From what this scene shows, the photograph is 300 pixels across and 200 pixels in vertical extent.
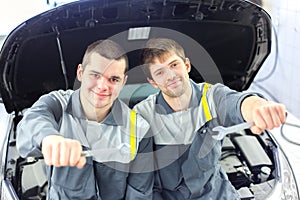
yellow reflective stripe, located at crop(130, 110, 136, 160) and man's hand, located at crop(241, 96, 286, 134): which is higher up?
man's hand, located at crop(241, 96, 286, 134)

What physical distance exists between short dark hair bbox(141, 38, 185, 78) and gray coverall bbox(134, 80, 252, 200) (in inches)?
2.6

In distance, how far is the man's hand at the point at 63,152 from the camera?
2.05 feet

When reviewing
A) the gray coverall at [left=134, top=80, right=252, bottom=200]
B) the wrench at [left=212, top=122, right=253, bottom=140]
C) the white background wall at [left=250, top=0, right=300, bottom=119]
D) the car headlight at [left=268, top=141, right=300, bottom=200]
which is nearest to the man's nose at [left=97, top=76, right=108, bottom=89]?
the gray coverall at [left=134, top=80, right=252, bottom=200]

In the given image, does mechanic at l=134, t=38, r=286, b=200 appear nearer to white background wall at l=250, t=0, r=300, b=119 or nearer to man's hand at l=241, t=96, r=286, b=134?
man's hand at l=241, t=96, r=286, b=134

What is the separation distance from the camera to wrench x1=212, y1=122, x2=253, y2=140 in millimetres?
708

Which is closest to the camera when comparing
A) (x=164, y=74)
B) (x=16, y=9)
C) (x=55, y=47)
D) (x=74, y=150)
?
(x=74, y=150)

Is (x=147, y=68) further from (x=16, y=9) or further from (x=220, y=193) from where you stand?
(x=16, y=9)

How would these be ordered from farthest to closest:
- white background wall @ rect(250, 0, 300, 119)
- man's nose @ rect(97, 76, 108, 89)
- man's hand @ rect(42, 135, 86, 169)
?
white background wall @ rect(250, 0, 300, 119)
man's nose @ rect(97, 76, 108, 89)
man's hand @ rect(42, 135, 86, 169)

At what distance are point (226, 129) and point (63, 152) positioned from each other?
11.7 inches

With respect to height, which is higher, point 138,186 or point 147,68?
point 147,68

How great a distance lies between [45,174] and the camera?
0.90 meters

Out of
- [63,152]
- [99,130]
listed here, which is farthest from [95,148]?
[63,152]

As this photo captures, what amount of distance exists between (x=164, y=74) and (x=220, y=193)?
27 centimetres

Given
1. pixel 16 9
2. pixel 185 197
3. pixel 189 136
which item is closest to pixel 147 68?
pixel 189 136
